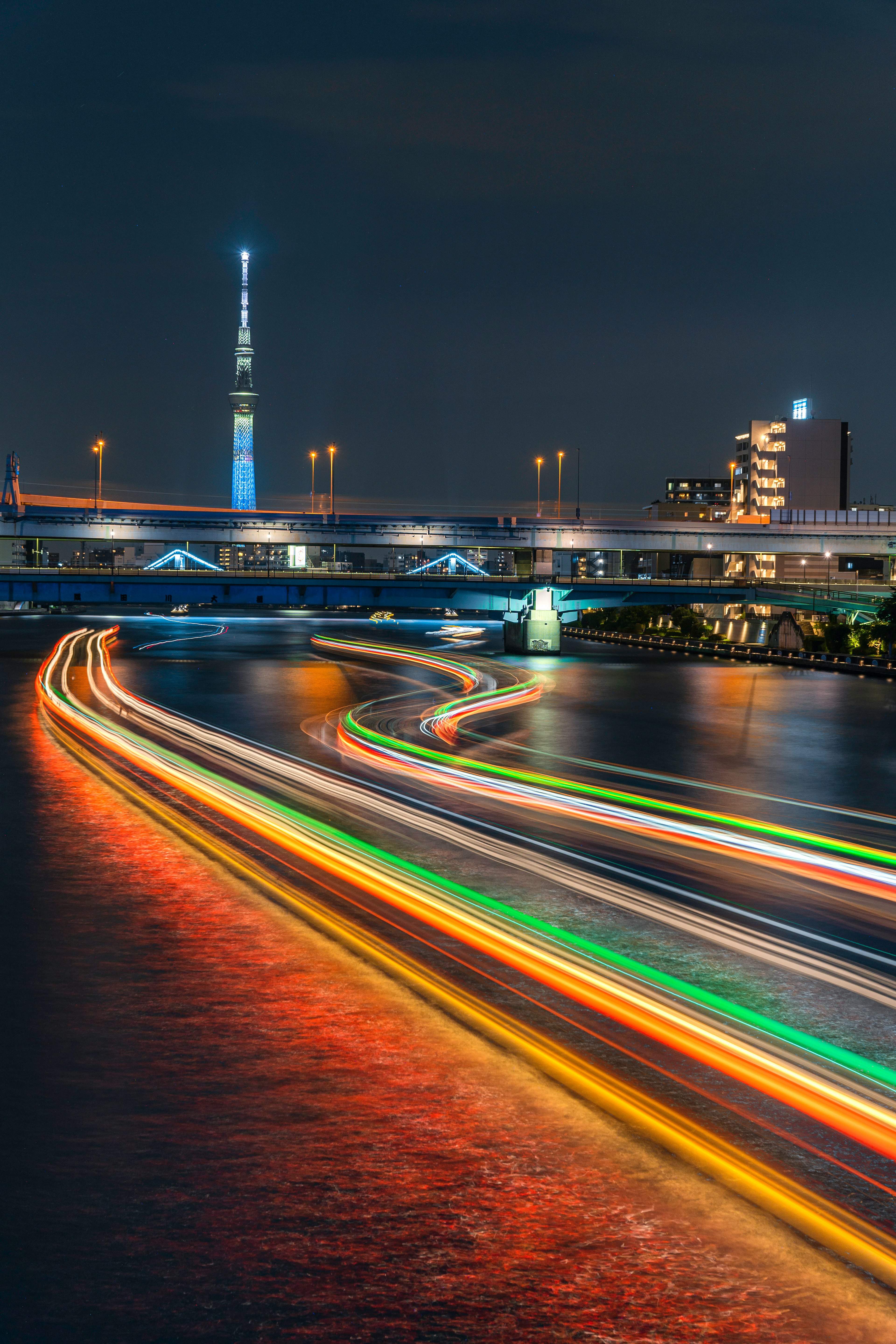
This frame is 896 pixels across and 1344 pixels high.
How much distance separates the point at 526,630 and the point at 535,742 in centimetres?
4219

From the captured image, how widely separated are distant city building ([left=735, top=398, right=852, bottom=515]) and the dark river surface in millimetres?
181135

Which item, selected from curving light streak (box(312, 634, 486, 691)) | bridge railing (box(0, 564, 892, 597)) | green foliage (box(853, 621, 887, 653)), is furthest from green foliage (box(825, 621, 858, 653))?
bridge railing (box(0, 564, 892, 597))

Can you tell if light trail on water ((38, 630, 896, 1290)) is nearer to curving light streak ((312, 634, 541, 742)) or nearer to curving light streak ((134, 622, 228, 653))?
curving light streak ((312, 634, 541, 742))

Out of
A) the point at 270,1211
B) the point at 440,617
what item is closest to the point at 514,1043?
the point at 270,1211

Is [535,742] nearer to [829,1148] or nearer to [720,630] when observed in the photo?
[829,1148]

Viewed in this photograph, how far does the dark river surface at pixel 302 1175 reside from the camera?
4797mm

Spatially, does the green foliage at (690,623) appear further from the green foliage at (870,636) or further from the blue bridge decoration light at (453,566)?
the blue bridge decoration light at (453,566)

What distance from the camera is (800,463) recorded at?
185 metres

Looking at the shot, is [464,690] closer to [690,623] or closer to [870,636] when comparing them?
[870,636]

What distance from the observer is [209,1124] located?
6598 millimetres

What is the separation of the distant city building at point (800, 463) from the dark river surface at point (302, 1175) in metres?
181

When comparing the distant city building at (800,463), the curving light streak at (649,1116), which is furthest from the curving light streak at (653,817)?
the distant city building at (800,463)

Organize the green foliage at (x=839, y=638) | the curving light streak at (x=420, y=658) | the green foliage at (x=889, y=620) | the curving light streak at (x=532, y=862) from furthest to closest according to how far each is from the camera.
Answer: the green foliage at (x=839, y=638), the green foliage at (x=889, y=620), the curving light streak at (x=420, y=658), the curving light streak at (x=532, y=862)

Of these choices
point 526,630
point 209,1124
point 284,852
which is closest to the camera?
point 209,1124
